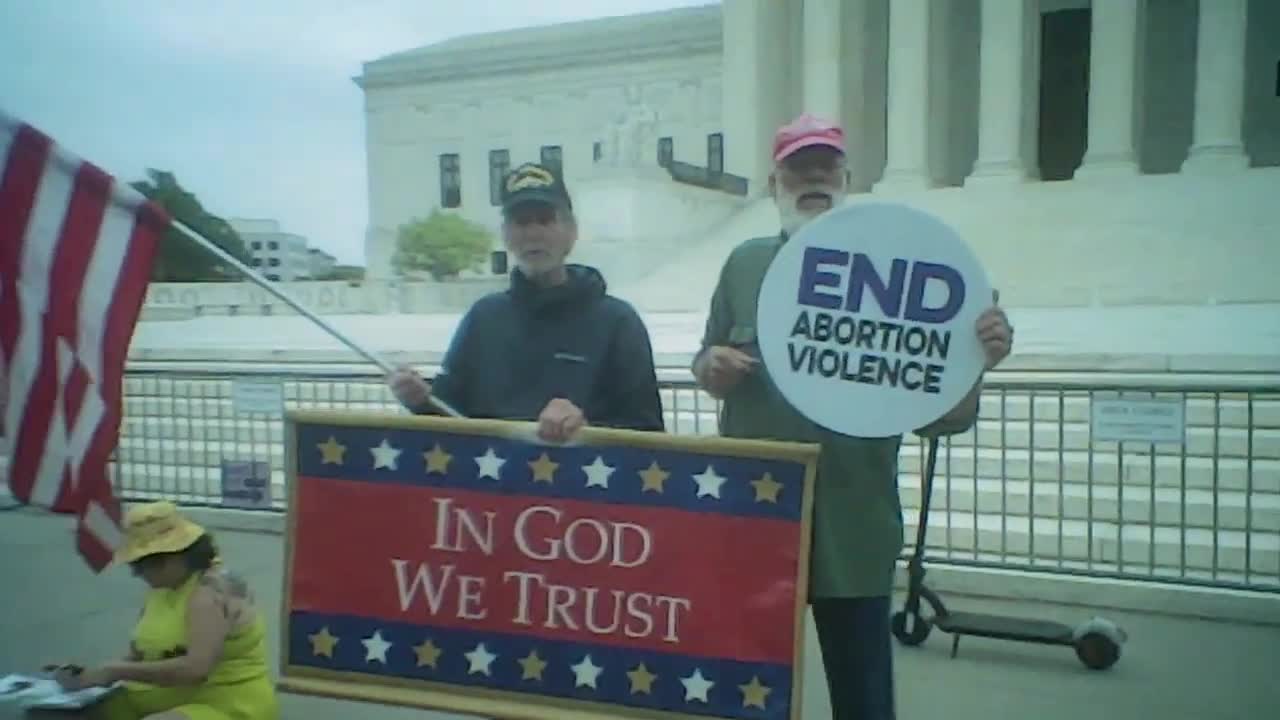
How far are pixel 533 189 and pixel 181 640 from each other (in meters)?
1.71

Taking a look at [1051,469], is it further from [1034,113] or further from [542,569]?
[1034,113]

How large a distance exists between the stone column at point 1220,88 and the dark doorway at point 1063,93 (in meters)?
7.10

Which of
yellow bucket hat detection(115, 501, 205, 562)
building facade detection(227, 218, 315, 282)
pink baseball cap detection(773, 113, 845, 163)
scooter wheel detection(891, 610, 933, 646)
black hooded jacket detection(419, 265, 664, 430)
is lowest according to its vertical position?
scooter wheel detection(891, 610, 933, 646)

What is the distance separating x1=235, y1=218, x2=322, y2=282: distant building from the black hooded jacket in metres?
18.5

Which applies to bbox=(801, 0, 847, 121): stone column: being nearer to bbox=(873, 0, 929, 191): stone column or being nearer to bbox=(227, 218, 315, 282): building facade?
bbox=(873, 0, 929, 191): stone column

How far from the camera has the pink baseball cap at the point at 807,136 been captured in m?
2.76

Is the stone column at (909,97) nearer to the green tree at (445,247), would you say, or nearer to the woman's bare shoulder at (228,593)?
the green tree at (445,247)

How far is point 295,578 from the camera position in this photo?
10.1ft

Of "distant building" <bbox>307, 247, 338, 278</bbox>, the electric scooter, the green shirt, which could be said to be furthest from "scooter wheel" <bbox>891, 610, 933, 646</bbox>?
"distant building" <bbox>307, 247, 338, 278</bbox>

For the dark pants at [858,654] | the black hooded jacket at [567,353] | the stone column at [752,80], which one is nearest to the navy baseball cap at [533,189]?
the black hooded jacket at [567,353]

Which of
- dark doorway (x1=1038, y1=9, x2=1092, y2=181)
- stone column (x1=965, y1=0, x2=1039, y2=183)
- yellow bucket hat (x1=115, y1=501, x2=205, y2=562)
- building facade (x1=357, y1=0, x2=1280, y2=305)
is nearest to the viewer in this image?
yellow bucket hat (x1=115, y1=501, x2=205, y2=562)

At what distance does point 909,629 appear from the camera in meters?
5.35

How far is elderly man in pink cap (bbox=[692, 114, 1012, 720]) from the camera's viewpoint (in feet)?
9.04

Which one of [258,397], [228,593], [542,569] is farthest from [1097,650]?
[258,397]
